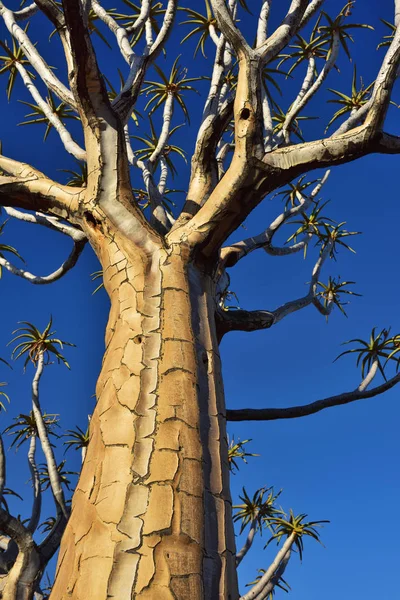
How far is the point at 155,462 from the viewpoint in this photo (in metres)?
2.14

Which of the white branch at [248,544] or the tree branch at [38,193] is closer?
the tree branch at [38,193]

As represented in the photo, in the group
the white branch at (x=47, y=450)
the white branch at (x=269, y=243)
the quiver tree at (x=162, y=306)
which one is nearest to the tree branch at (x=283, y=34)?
the quiver tree at (x=162, y=306)

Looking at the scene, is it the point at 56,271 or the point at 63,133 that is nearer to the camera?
the point at 63,133

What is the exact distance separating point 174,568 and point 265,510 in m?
7.69

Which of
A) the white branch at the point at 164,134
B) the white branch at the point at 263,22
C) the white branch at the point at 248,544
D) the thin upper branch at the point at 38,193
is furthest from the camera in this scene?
the white branch at the point at 248,544

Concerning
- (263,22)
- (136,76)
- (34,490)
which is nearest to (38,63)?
(136,76)

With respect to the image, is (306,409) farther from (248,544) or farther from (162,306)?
(248,544)

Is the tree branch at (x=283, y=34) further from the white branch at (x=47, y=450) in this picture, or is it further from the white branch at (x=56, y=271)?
the white branch at (x=47, y=450)

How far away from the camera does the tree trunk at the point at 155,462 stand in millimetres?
1876

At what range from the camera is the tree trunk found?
188 centimetres

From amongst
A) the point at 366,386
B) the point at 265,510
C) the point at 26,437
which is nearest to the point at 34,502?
the point at 26,437

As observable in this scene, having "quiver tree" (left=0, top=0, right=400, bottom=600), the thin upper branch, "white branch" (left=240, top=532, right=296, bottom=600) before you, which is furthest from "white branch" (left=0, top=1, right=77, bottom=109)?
"white branch" (left=240, top=532, right=296, bottom=600)

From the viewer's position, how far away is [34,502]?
735 centimetres

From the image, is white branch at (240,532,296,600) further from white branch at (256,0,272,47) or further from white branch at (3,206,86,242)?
white branch at (256,0,272,47)
